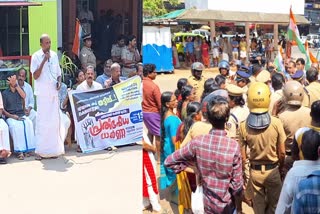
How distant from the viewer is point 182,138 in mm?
5332

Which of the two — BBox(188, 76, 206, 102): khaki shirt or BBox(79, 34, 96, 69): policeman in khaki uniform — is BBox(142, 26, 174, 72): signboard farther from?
BBox(188, 76, 206, 102): khaki shirt

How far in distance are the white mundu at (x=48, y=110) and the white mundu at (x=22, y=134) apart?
0.55 feet

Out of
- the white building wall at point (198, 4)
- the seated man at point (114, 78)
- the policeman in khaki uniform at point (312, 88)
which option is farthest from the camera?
the white building wall at point (198, 4)

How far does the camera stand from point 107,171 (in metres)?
7.48

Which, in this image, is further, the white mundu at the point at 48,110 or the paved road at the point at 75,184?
the white mundu at the point at 48,110

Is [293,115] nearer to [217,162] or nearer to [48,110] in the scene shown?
[217,162]

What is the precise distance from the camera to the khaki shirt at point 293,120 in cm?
496

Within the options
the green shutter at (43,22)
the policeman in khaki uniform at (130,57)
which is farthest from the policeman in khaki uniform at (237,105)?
the green shutter at (43,22)

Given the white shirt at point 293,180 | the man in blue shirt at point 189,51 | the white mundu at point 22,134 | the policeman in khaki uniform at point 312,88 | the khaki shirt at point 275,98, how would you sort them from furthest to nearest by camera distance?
the man in blue shirt at point 189,51 < the white mundu at point 22,134 < the policeman in khaki uniform at point 312,88 < the khaki shirt at point 275,98 < the white shirt at point 293,180

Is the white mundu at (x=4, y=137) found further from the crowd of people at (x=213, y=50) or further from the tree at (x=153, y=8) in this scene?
the tree at (x=153, y=8)

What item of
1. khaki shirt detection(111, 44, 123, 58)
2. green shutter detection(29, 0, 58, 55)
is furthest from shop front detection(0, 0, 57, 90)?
khaki shirt detection(111, 44, 123, 58)

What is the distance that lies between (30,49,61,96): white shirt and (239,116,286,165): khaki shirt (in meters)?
4.00

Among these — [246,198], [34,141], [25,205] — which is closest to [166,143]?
[246,198]

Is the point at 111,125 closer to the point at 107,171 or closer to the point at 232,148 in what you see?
the point at 107,171
